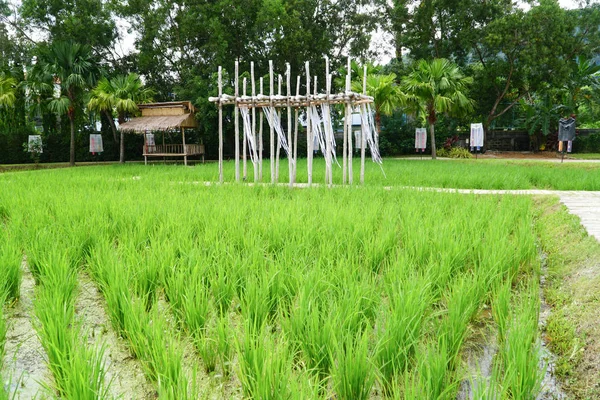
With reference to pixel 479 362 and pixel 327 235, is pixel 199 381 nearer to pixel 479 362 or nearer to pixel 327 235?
pixel 479 362

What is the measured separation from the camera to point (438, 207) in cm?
450

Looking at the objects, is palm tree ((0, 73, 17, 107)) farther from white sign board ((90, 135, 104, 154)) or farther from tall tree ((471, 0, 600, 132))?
tall tree ((471, 0, 600, 132))

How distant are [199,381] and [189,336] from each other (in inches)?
10.0

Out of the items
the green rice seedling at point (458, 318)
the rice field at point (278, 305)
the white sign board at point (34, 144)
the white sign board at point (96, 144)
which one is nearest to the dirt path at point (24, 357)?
the rice field at point (278, 305)

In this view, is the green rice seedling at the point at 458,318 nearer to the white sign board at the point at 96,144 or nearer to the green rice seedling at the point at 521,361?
the green rice seedling at the point at 521,361

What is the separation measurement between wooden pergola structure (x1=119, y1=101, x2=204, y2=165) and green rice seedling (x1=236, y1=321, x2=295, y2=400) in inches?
550

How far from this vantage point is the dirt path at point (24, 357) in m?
1.69

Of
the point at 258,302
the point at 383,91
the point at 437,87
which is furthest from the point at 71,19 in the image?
the point at 258,302

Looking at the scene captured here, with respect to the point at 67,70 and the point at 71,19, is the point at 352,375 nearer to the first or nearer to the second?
the point at 67,70

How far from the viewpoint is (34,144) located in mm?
16859

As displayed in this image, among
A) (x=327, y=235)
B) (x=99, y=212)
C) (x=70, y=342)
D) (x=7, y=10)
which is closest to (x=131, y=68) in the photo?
(x=7, y=10)

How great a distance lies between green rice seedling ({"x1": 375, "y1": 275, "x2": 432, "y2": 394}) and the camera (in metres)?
1.68

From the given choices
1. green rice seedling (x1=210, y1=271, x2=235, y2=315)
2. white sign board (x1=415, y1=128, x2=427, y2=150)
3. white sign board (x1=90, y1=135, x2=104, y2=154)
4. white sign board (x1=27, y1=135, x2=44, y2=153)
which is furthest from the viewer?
white sign board (x1=415, y1=128, x2=427, y2=150)

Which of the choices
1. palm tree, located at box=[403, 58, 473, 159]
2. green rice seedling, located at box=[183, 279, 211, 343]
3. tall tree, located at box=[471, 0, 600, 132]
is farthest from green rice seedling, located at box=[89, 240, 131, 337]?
tall tree, located at box=[471, 0, 600, 132]
